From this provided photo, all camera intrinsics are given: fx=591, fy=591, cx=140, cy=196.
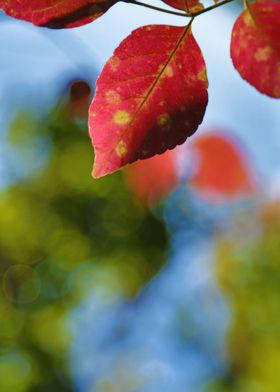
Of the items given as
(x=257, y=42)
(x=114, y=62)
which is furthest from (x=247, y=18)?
(x=114, y=62)

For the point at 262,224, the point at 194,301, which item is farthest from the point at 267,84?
the point at 262,224

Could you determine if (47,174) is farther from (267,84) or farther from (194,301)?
(267,84)

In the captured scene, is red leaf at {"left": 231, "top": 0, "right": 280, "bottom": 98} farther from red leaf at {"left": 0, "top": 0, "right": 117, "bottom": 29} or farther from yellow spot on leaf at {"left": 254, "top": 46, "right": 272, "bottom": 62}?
red leaf at {"left": 0, "top": 0, "right": 117, "bottom": 29}

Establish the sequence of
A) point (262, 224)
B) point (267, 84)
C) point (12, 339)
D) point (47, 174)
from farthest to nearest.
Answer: point (262, 224) < point (47, 174) < point (12, 339) < point (267, 84)

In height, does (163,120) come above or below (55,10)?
below

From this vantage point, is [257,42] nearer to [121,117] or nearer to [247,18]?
[247,18]
